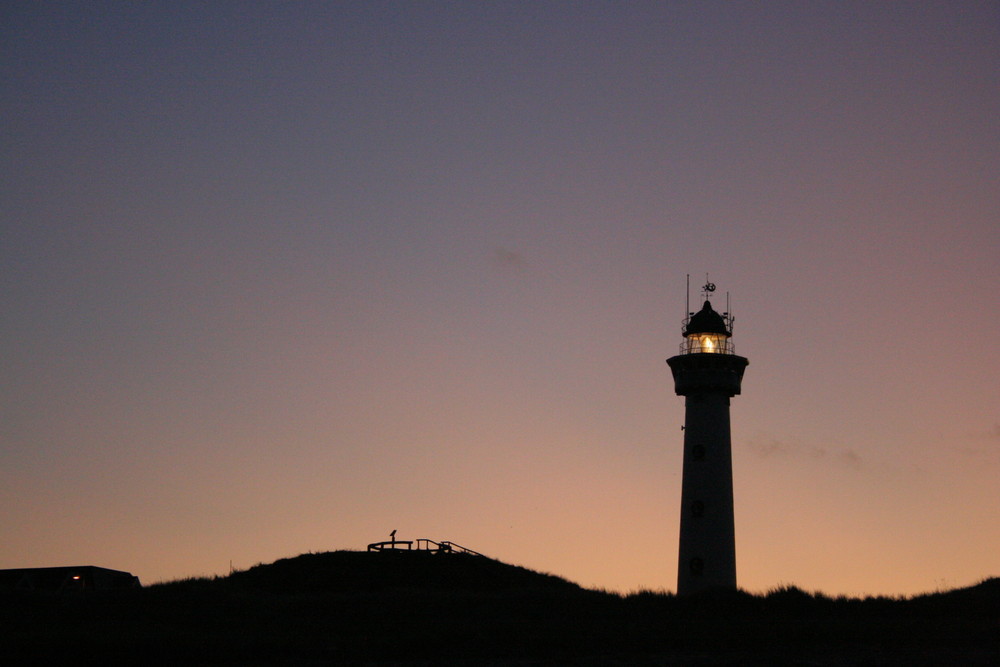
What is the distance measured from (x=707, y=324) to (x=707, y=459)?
256 inches

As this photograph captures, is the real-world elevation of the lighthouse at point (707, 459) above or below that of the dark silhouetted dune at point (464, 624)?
above

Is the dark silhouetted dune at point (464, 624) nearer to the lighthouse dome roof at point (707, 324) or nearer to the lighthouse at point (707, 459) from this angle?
the lighthouse at point (707, 459)

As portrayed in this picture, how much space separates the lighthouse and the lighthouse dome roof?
0.14 feet

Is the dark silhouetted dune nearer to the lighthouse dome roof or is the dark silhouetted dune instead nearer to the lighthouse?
the lighthouse

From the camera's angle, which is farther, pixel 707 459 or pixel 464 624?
pixel 707 459

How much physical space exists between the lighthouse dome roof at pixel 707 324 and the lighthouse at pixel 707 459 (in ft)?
0.14

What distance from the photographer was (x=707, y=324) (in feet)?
163

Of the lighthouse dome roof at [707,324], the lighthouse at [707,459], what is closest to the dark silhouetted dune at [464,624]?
the lighthouse at [707,459]

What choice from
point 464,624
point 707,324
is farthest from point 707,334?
point 464,624

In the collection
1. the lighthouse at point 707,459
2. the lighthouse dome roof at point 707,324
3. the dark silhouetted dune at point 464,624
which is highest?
the lighthouse dome roof at point 707,324

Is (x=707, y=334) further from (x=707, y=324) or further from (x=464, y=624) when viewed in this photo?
(x=464, y=624)

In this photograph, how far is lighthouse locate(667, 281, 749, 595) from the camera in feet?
148

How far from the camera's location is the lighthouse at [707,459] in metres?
45.0

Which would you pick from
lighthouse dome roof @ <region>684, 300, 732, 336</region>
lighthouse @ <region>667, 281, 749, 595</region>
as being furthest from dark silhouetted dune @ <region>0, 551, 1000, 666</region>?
lighthouse dome roof @ <region>684, 300, 732, 336</region>
